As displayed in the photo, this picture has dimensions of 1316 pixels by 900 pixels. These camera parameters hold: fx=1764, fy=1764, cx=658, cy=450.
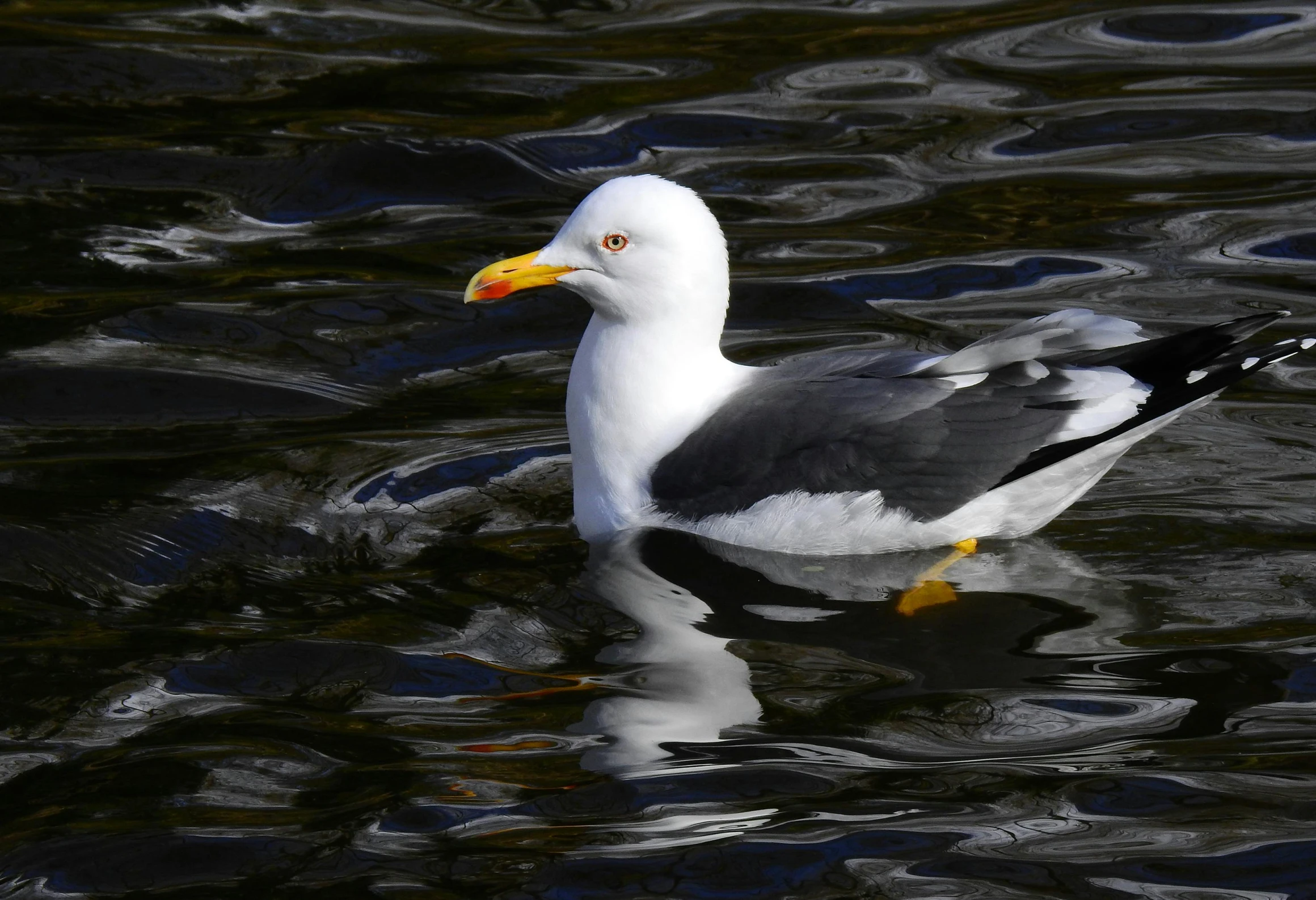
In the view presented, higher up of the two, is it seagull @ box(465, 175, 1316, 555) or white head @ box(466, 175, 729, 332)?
white head @ box(466, 175, 729, 332)

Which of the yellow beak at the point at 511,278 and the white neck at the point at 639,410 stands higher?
the yellow beak at the point at 511,278

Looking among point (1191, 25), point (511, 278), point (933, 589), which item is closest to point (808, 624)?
point (933, 589)

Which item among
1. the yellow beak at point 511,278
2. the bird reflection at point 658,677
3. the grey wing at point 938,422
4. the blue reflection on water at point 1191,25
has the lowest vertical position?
the bird reflection at point 658,677

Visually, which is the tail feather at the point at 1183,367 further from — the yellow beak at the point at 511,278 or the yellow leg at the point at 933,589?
the yellow beak at the point at 511,278

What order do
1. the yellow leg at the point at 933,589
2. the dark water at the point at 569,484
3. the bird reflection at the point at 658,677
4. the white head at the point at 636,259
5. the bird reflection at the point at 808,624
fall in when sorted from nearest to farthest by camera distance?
the dark water at the point at 569,484 → the bird reflection at the point at 658,677 → the bird reflection at the point at 808,624 → the yellow leg at the point at 933,589 → the white head at the point at 636,259

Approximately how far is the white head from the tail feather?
1.30m

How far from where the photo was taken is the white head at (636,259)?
620 cm

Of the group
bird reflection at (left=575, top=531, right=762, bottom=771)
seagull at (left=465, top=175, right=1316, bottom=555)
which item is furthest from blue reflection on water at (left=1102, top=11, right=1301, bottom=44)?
bird reflection at (left=575, top=531, right=762, bottom=771)

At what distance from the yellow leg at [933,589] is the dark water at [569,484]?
2.1 inches

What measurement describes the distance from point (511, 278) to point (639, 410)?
2.17 feet

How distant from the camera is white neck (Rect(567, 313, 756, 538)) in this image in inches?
247

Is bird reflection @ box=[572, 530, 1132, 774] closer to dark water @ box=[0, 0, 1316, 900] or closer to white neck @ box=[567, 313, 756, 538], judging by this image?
dark water @ box=[0, 0, 1316, 900]

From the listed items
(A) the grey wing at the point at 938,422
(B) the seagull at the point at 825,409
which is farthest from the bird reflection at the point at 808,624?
(A) the grey wing at the point at 938,422

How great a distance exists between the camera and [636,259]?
6246mm
